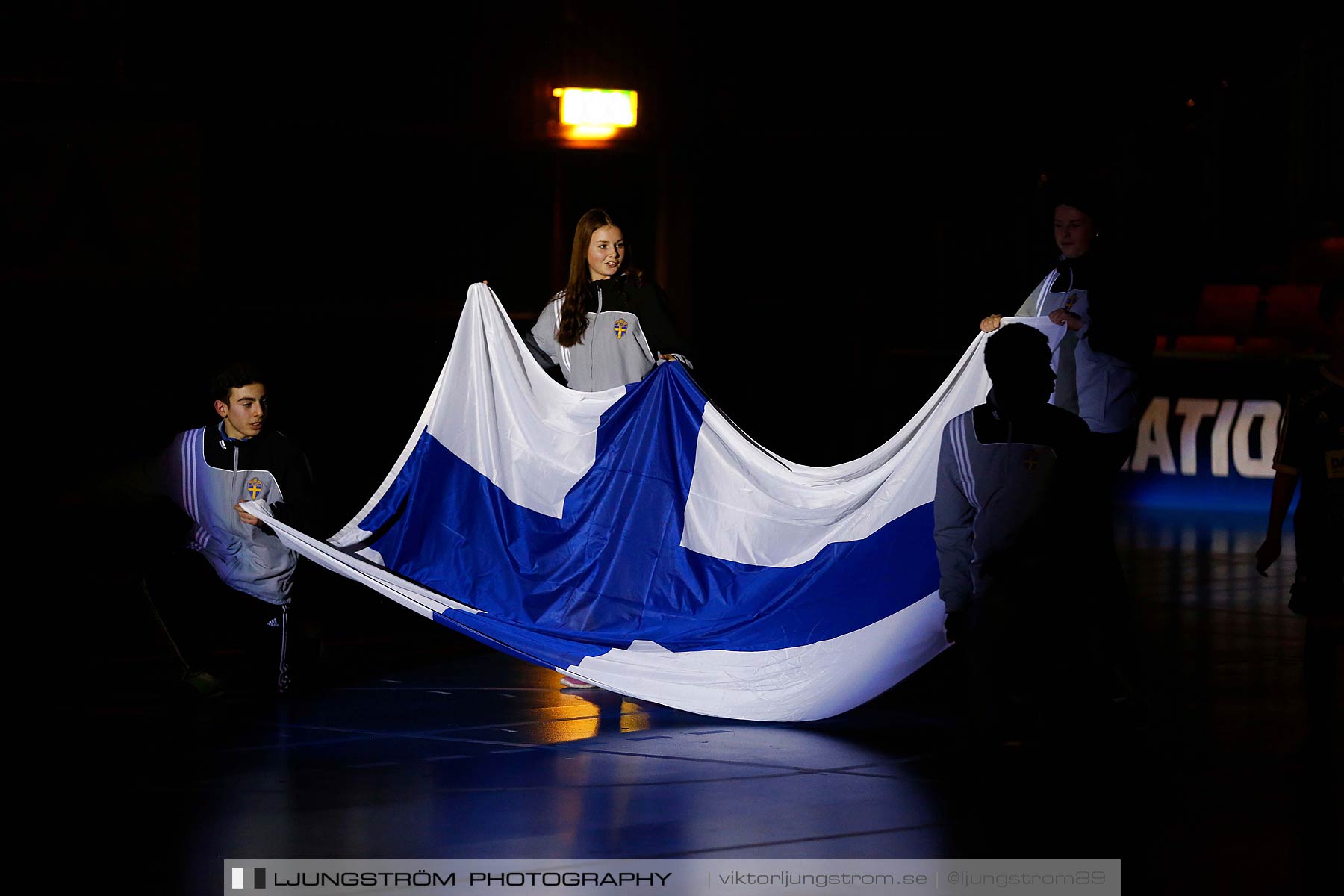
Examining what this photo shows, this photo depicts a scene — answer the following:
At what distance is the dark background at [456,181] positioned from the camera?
10406 mm

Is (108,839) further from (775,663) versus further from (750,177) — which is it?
(750,177)

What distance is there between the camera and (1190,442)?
11.8m

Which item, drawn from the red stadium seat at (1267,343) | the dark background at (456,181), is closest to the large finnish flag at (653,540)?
the dark background at (456,181)

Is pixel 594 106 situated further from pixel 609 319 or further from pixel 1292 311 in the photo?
pixel 1292 311

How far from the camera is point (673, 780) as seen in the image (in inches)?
161

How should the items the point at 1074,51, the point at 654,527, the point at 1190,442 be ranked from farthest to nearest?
1. the point at 1074,51
2. the point at 1190,442
3. the point at 654,527

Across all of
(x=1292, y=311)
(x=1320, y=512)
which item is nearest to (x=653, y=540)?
(x=1320, y=512)

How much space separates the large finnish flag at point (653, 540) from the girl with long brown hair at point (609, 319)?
5.8 inches

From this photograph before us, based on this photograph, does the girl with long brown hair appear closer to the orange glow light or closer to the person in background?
the person in background

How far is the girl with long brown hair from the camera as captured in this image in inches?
227

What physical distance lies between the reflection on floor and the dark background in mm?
4677

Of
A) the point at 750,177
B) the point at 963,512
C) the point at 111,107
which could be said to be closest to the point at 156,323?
the point at 111,107

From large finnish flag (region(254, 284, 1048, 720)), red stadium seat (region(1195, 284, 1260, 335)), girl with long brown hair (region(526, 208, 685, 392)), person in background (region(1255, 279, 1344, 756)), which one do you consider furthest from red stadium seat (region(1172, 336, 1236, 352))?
person in background (region(1255, 279, 1344, 756))

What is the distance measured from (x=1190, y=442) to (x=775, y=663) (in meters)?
7.74
